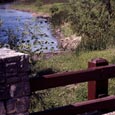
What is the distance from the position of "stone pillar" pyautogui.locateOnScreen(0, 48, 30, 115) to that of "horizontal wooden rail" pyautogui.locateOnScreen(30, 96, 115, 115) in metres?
0.52

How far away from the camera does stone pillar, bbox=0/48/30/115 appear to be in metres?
4.64

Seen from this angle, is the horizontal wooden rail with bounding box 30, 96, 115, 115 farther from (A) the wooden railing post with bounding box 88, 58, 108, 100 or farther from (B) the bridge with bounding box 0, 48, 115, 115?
(A) the wooden railing post with bounding box 88, 58, 108, 100

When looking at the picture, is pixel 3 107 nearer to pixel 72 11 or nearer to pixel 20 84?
pixel 20 84

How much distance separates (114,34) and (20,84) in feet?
49.2

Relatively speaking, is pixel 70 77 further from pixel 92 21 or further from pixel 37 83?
pixel 92 21

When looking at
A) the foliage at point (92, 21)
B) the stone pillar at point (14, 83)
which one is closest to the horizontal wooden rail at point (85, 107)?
the stone pillar at point (14, 83)

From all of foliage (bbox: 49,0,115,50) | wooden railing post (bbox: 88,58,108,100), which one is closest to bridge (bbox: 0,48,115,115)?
wooden railing post (bbox: 88,58,108,100)

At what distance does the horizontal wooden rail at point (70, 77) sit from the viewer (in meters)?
5.16

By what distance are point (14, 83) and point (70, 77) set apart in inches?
38.4

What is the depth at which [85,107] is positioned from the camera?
564 cm

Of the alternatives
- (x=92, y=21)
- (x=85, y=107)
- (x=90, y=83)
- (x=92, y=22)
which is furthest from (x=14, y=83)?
(x=92, y=22)

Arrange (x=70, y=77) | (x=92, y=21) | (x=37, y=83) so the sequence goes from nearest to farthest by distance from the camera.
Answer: (x=37, y=83) → (x=70, y=77) → (x=92, y=21)

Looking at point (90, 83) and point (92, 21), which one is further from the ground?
point (92, 21)

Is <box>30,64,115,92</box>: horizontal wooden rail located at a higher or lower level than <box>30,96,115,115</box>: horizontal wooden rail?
higher
